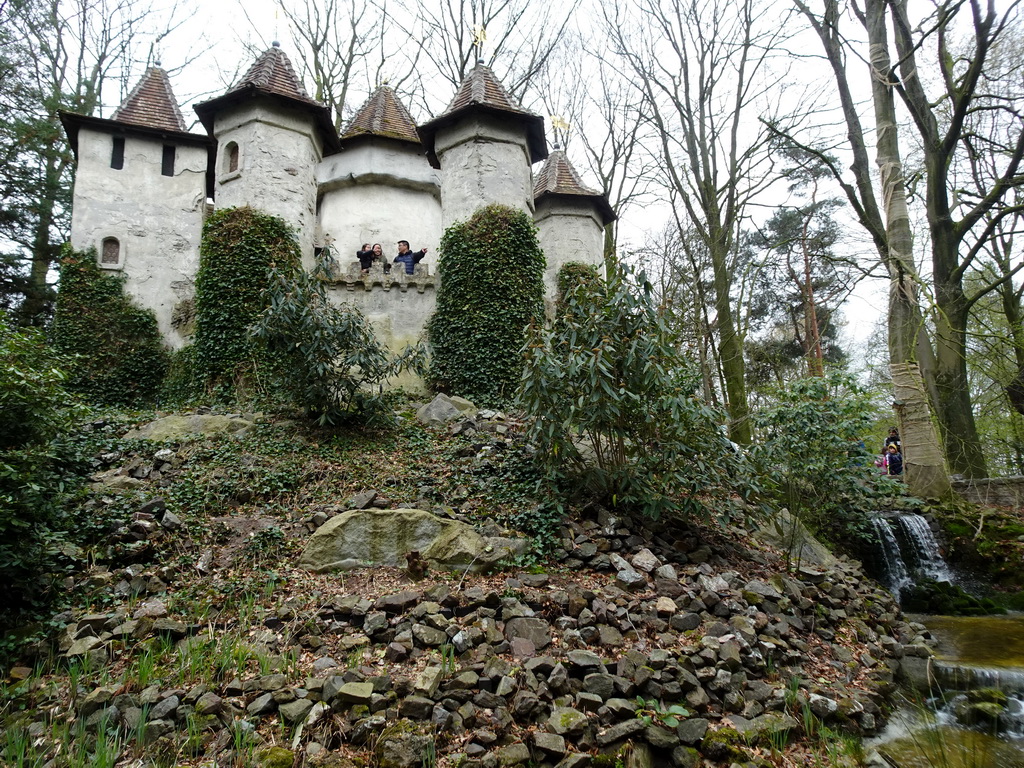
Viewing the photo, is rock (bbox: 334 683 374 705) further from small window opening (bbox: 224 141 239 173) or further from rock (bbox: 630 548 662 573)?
small window opening (bbox: 224 141 239 173)

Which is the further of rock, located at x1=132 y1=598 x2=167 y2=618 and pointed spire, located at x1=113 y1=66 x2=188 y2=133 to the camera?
pointed spire, located at x1=113 y1=66 x2=188 y2=133

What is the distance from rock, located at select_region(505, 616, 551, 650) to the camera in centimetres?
478

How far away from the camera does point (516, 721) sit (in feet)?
13.3

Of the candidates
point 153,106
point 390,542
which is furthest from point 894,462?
point 153,106

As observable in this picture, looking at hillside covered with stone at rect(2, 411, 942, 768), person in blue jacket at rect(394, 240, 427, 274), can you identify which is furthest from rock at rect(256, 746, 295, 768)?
person in blue jacket at rect(394, 240, 427, 274)

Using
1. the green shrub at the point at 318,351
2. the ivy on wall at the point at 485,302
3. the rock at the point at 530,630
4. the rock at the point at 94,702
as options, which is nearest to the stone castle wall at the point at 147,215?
the ivy on wall at the point at 485,302

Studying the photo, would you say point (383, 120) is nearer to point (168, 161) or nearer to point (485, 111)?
point (485, 111)

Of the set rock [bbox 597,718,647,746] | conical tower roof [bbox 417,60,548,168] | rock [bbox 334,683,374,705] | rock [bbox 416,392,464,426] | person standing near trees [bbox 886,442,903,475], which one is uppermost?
conical tower roof [bbox 417,60,548,168]

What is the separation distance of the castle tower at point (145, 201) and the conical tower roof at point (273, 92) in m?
1.51

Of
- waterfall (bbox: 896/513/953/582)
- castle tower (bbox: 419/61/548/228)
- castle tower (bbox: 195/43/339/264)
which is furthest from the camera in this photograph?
castle tower (bbox: 419/61/548/228)

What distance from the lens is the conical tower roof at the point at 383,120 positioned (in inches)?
649

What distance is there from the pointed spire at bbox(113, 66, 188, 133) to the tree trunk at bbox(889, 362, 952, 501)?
17325 millimetres

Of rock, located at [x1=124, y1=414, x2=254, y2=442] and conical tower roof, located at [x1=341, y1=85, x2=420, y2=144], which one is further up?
conical tower roof, located at [x1=341, y1=85, x2=420, y2=144]

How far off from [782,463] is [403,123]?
1374 centimetres
